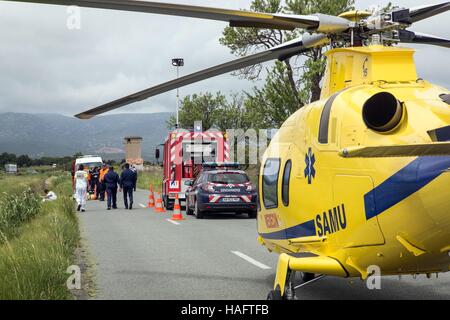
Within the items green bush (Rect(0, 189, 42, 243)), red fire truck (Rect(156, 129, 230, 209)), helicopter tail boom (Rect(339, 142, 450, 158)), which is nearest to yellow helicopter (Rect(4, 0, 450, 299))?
helicopter tail boom (Rect(339, 142, 450, 158))

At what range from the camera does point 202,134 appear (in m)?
24.7

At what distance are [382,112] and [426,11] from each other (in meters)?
2.00

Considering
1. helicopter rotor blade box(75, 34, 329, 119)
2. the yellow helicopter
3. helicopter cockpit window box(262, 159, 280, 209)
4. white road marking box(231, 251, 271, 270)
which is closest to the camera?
the yellow helicopter

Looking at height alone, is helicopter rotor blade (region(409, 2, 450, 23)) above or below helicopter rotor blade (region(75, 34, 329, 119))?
above

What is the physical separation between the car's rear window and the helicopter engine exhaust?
1452 centimetres

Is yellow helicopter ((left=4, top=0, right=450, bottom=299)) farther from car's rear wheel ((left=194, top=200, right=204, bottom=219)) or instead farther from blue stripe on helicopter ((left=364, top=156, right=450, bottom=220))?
car's rear wheel ((left=194, top=200, right=204, bottom=219))

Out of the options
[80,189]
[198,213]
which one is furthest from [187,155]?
[198,213]

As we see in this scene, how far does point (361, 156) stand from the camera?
15.7ft

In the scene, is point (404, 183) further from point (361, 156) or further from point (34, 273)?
point (34, 273)

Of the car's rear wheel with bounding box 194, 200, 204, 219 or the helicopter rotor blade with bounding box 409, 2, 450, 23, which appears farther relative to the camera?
the car's rear wheel with bounding box 194, 200, 204, 219

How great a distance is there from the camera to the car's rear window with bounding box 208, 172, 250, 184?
791 inches

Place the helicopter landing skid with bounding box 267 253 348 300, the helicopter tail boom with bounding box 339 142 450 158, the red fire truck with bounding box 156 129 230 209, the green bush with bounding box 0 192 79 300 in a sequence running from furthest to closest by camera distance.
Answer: the red fire truck with bounding box 156 129 230 209 → the green bush with bounding box 0 192 79 300 → the helicopter landing skid with bounding box 267 253 348 300 → the helicopter tail boom with bounding box 339 142 450 158

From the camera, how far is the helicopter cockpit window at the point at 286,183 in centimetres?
714
